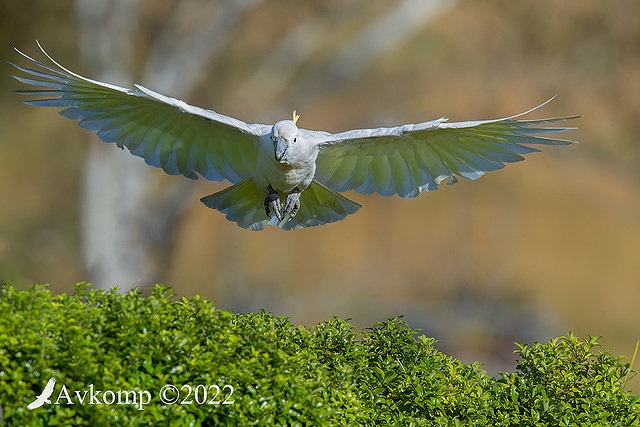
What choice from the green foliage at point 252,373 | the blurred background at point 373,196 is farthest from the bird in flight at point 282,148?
the blurred background at point 373,196

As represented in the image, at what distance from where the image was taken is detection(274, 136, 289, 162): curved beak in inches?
158

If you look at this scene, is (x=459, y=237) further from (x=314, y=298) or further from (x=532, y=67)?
(x=532, y=67)

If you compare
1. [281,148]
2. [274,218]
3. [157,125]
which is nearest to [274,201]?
[274,218]

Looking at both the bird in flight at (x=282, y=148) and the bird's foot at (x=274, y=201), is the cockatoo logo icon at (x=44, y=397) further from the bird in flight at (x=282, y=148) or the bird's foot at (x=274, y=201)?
the bird's foot at (x=274, y=201)

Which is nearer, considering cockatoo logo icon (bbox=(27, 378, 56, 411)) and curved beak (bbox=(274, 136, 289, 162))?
cockatoo logo icon (bbox=(27, 378, 56, 411))

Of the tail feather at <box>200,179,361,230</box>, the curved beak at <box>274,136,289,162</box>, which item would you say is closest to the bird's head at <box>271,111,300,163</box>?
the curved beak at <box>274,136,289,162</box>

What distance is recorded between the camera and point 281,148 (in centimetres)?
401

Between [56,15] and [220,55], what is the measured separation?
402 cm

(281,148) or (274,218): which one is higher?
(274,218)

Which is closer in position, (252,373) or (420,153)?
(252,373)

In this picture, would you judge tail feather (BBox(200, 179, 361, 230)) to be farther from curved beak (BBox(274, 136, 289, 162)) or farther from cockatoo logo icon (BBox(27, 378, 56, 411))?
cockatoo logo icon (BBox(27, 378, 56, 411))

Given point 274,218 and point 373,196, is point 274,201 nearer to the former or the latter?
point 274,218

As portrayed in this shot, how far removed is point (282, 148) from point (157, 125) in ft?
3.57

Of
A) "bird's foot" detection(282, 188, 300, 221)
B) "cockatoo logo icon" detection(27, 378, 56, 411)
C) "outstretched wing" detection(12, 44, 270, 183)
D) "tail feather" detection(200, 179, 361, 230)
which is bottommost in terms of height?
"cockatoo logo icon" detection(27, 378, 56, 411)
